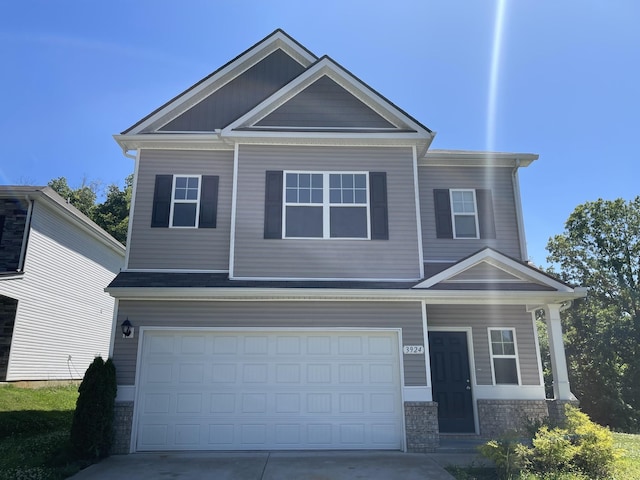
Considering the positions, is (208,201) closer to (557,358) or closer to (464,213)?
(464,213)

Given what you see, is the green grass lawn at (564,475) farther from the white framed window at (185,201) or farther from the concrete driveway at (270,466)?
the white framed window at (185,201)

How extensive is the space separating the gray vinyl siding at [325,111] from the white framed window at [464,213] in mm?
2611

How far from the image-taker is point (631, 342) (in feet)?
74.1

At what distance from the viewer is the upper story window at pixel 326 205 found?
32.2 feet

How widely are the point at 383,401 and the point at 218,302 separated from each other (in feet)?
12.7

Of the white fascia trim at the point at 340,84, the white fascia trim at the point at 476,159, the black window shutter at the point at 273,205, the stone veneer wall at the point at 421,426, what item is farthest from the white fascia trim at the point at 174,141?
the stone veneer wall at the point at 421,426

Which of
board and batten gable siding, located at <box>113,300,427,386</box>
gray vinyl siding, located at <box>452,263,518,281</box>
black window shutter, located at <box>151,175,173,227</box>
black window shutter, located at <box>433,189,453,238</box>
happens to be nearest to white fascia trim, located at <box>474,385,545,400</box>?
board and batten gable siding, located at <box>113,300,427,386</box>

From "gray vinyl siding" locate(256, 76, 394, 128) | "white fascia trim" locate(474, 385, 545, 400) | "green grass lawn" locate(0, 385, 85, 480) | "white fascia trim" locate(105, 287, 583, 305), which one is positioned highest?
"gray vinyl siding" locate(256, 76, 394, 128)

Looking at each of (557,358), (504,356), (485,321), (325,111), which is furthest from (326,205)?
(557,358)

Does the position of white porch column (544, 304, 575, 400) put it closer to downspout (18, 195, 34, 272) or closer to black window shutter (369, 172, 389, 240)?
black window shutter (369, 172, 389, 240)

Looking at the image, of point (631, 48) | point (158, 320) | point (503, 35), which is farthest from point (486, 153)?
point (158, 320)

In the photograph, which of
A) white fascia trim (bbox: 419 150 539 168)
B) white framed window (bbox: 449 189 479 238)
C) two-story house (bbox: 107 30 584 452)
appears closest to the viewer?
two-story house (bbox: 107 30 584 452)

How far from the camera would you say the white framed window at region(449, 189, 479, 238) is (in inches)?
440

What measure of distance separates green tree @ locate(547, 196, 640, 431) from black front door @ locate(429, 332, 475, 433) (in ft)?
51.4
